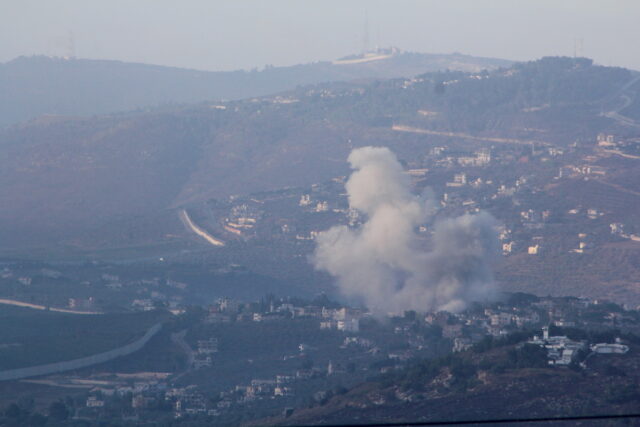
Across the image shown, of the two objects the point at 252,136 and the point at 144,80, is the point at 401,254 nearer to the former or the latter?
the point at 252,136

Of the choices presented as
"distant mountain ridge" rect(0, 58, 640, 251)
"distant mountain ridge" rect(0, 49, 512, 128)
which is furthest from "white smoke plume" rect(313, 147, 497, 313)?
"distant mountain ridge" rect(0, 49, 512, 128)

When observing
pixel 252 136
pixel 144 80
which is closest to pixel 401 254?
pixel 252 136

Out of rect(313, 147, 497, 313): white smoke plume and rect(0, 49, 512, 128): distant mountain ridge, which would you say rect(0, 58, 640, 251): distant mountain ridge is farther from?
rect(0, 49, 512, 128): distant mountain ridge

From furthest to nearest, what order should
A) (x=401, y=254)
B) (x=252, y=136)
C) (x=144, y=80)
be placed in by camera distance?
(x=144, y=80), (x=252, y=136), (x=401, y=254)

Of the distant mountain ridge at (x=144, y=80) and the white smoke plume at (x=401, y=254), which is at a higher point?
the distant mountain ridge at (x=144, y=80)

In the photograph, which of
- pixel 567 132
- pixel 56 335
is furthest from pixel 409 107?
pixel 56 335

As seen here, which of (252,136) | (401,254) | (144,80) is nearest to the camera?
(401,254)

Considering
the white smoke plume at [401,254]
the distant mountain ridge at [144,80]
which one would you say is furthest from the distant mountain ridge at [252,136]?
the distant mountain ridge at [144,80]

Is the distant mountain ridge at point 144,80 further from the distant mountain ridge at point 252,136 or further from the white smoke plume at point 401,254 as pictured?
the white smoke plume at point 401,254
